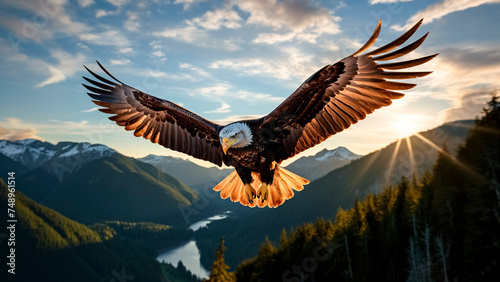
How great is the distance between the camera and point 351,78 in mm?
5473

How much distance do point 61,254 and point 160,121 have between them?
16592 centimetres

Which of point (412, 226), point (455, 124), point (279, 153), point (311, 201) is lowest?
point (311, 201)

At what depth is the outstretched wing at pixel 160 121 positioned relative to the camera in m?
6.73

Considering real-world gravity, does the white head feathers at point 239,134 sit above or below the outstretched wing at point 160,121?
below

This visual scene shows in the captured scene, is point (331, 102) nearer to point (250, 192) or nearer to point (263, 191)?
point (263, 191)

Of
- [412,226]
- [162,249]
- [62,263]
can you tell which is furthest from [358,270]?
[162,249]

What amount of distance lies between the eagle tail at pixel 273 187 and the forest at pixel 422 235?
1859 centimetres

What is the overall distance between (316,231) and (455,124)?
185934mm

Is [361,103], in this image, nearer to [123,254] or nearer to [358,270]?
[358,270]

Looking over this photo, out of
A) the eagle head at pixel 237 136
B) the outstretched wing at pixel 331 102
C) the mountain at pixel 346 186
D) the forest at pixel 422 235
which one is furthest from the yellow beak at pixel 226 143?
the mountain at pixel 346 186

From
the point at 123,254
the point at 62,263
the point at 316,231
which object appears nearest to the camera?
the point at 316,231

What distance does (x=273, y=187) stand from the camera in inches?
275

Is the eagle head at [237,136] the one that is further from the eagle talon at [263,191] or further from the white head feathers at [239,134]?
the eagle talon at [263,191]

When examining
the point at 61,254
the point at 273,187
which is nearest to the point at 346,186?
the point at 61,254
